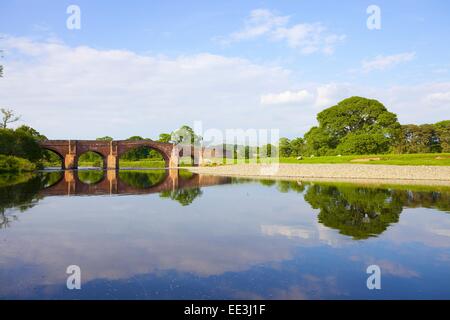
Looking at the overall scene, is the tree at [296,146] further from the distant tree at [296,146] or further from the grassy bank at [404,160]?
the grassy bank at [404,160]

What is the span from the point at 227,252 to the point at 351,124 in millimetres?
63761

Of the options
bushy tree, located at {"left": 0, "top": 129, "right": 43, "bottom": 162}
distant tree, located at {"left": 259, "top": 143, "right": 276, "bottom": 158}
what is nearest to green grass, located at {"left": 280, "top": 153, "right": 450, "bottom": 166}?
bushy tree, located at {"left": 0, "top": 129, "right": 43, "bottom": 162}

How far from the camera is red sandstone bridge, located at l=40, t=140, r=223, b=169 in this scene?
2854 inches

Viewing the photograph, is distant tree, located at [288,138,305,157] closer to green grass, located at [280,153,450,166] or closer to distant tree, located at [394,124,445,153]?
distant tree, located at [394,124,445,153]

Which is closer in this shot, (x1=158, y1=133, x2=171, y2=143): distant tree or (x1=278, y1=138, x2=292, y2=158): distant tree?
(x1=278, y1=138, x2=292, y2=158): distant tree

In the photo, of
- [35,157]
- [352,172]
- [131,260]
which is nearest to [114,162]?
[35,157]

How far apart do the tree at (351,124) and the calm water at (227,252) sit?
50341 millimetres

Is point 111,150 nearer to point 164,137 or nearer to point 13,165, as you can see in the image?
point 164,137

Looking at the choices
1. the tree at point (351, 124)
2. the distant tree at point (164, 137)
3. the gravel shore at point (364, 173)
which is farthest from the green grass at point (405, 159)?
the distant tree at point (164, 137)

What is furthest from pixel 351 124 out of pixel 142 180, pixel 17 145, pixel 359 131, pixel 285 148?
pixel 17 145

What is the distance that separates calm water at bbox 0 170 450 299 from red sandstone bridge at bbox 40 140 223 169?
2402 inches

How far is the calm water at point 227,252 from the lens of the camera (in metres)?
6.59

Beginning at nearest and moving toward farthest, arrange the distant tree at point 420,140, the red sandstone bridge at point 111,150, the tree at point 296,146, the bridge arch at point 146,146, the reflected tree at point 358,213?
the reflected tree at point 358,213 → the red sandstone bridge at point 111,150 → the bridge arch at point 146,146 → the distant tree at point 420,140 → the tree at point 296,146
